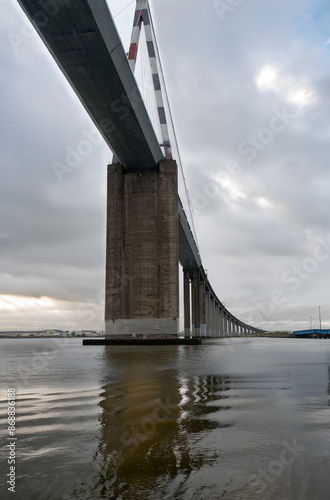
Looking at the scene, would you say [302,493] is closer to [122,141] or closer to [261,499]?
[261,499]

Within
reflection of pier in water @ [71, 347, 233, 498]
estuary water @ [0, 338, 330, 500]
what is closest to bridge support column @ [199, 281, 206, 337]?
reflection of pier in water @ [71, 347, 233, 498]

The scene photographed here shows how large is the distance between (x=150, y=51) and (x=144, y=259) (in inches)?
730

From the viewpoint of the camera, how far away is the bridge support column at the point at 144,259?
32.8 m

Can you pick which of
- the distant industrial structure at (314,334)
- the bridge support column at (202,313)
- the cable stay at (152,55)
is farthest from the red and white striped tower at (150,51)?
the distant industrial structure at (314,334)

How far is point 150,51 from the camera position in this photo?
1436 inches

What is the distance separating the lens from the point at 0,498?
2219 millimetres

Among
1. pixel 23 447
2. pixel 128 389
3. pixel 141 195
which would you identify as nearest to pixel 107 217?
pixel 141 195

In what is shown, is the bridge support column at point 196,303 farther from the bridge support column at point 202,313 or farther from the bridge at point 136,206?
the bridge at point 136,206

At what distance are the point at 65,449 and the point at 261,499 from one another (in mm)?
1568

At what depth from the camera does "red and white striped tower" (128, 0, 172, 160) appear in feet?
109

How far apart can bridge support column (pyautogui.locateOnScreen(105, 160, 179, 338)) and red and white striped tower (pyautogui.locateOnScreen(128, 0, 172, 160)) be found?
194 inches

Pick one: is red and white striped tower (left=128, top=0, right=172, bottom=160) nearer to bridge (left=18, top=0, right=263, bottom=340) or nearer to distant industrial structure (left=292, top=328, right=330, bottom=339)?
bridge (left=18, top=0, right=263, bottom=340)

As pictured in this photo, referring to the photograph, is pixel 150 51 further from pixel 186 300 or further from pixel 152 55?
pixel 186 300

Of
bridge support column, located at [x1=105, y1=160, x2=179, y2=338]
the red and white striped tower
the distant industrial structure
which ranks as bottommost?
the distant industrial structure
